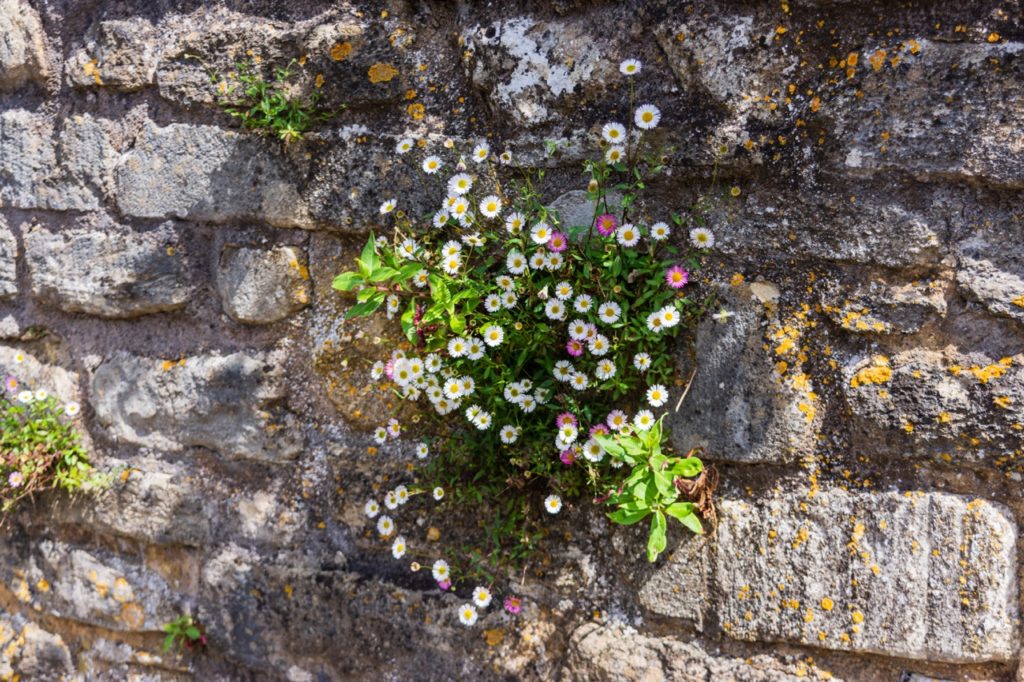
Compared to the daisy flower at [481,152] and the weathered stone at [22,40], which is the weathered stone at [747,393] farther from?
the weathered stone at [22,40]

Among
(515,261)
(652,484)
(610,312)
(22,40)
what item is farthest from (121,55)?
(652,484)

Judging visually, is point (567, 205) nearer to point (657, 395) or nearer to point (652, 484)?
point (657, 395)

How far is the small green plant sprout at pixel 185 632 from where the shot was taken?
1930mm

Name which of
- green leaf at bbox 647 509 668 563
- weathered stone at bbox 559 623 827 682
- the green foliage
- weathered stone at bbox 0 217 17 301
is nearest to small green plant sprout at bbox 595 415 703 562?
green leaf at bbox 647 509 668 563

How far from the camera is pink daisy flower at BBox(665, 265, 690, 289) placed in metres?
1.49

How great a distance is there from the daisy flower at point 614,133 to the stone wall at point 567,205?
4cm

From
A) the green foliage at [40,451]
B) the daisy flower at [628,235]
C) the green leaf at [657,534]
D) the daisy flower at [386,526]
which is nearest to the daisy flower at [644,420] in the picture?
the green leaf at [657,534]

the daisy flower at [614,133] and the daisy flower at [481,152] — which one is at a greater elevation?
the daisy flower at [614,133]

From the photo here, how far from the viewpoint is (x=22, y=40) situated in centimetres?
198

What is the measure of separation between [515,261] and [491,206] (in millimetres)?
142

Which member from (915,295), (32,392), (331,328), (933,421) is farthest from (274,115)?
(933,421)

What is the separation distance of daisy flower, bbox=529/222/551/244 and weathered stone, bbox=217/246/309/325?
570mm

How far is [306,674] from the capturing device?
1822 millimetres

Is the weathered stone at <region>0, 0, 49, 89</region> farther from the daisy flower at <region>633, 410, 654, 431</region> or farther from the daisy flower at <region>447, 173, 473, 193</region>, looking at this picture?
the daisy flower at <region>633, 410, 654, 431</region>
